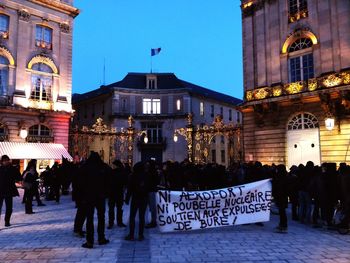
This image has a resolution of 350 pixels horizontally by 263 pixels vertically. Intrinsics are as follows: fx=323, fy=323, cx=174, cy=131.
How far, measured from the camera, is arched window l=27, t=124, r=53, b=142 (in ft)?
78.7

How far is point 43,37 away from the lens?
26.0 meters

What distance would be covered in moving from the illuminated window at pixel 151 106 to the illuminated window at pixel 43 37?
17.8 m

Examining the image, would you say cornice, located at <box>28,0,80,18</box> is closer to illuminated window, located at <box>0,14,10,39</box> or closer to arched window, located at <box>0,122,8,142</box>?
illuminated window, located at <box>0,14,10,39</box>

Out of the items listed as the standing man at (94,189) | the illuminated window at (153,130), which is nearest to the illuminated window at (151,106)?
the illuminated window at (153,130)

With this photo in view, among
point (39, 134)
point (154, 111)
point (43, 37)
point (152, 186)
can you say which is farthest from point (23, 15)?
point (152, 186)

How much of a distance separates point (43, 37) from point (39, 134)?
7.93 meters

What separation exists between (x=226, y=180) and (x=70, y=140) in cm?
1705

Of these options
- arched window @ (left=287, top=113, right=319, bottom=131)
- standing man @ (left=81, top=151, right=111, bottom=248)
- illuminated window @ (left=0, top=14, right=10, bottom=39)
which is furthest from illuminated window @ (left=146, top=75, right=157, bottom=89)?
standing man @ (left=81, top=151, right=111, bottom=248)

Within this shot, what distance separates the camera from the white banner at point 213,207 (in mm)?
8312

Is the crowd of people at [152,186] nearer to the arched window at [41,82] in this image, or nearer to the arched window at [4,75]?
the arched window at [4,75]

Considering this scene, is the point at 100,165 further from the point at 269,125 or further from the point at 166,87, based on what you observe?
the point at 166,87

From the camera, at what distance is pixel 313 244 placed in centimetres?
720

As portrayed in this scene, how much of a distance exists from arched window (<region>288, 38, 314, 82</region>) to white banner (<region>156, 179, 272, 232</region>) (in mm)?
Answer: 12846

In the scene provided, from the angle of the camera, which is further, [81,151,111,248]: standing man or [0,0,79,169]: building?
[0,0,79,169]: building
